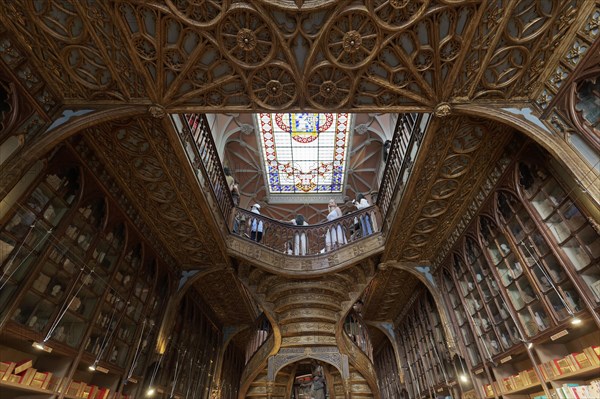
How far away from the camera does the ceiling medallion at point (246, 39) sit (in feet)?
10.1

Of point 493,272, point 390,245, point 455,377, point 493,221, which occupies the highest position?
point 390,245

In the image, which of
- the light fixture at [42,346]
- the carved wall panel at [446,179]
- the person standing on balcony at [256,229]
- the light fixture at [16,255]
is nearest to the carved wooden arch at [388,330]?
the carved wall panel at [446,179]

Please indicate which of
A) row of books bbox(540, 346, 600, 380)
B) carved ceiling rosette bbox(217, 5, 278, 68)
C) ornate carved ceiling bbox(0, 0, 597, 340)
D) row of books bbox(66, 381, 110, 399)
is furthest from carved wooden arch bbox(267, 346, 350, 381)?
carved ceiling rosette bbox(217, 5, 278, 68)

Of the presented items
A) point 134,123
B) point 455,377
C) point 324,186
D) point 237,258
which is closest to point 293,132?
point 324,186

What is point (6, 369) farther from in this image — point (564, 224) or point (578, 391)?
point (564, 224)

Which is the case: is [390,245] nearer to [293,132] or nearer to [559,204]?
[559,204]

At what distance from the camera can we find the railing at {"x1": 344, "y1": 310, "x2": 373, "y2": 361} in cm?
820

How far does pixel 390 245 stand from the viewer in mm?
6172

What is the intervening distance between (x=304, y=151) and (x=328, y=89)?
7643mm

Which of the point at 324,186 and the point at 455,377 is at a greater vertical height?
the point at 324,186

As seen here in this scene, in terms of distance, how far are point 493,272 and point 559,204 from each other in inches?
60.5

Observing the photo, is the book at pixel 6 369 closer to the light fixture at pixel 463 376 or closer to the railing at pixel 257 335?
the railing at pixel 257 335

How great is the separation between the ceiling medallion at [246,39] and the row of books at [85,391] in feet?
14.9

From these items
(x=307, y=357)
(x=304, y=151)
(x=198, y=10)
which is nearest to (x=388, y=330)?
(x=307, y=357)
